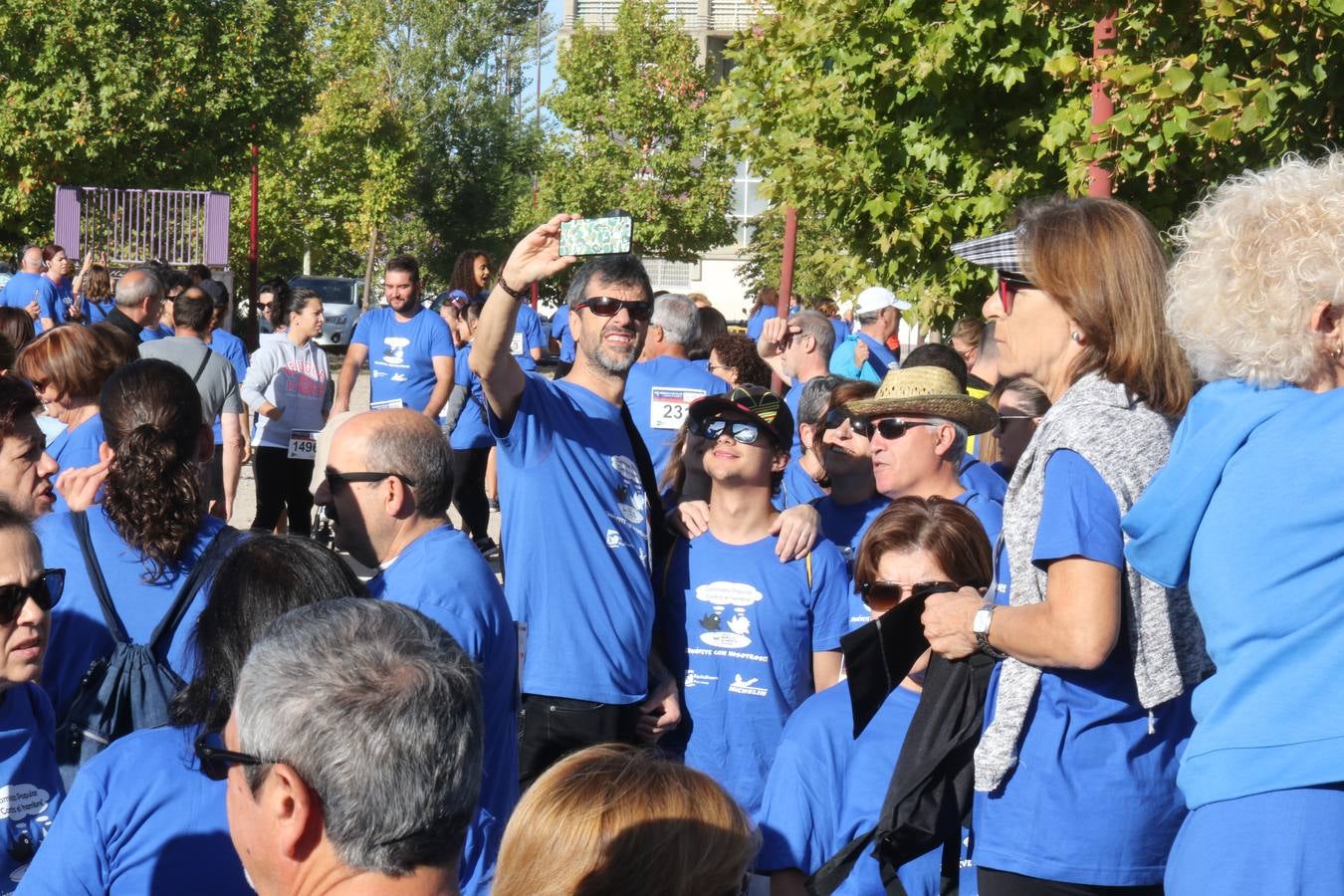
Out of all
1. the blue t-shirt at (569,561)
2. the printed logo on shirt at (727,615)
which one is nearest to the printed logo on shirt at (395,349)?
the blue t-shirt at (569,561)

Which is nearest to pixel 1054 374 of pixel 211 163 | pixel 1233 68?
pixel 1233 68

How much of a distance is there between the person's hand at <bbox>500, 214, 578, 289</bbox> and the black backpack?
1.13 meters

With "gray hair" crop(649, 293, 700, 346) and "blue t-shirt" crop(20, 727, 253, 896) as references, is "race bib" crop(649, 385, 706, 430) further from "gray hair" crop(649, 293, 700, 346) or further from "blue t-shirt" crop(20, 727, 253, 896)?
"blue t-shirt" crop(20, 727, 253, 896)

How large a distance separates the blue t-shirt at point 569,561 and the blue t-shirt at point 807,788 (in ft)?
3.36

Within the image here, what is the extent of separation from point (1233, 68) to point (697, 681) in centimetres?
407

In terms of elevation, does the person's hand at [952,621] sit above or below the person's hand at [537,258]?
below

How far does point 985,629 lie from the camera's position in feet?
9.48

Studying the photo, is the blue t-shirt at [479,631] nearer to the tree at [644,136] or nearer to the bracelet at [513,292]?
the bracelet at [513,292]

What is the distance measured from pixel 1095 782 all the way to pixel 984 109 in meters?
6.82

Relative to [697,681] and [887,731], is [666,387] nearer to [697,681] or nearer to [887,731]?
[697,681]

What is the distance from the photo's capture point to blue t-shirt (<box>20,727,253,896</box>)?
2.44 meters

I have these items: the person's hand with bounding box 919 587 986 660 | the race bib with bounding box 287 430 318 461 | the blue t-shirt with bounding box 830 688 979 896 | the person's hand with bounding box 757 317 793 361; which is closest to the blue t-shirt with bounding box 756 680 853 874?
the blue t-shirt with bounding box 830 688 979 896

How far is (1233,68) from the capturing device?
657cm

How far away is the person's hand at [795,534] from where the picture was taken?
447cm
